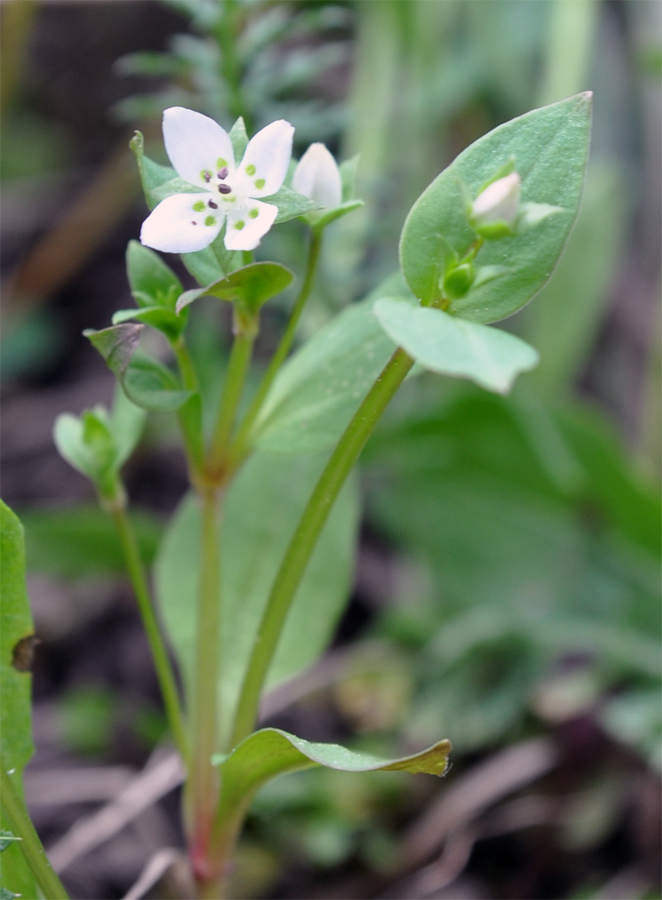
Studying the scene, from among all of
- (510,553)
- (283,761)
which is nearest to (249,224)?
(283,761)

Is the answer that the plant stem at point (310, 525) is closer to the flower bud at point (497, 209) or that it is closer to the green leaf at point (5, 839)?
the flower bud at point (497, 209)

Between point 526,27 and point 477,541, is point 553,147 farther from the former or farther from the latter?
point 526,27

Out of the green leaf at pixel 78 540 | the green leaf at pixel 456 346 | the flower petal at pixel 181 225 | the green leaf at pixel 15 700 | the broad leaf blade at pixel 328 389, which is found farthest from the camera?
the green leaf at pixel 78 540

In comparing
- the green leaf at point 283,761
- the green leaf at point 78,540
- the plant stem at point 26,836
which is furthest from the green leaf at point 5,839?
the green leaf at point 78,540

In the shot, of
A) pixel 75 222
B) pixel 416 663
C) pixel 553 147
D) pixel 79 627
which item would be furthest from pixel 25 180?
pixel 553 147

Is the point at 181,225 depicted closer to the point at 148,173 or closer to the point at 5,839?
the point at 148,173
